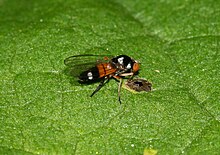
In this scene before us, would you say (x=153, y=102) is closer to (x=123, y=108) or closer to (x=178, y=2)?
(x=123, y=108)

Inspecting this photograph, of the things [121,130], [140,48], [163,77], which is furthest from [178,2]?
[121,130]

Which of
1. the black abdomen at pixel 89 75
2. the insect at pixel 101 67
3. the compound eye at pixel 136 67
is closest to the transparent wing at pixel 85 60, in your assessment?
the insect at pixel 101 67

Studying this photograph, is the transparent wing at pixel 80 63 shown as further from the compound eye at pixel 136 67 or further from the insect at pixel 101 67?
the compound eye at pixel 136 67

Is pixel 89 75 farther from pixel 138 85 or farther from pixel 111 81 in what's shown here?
pixel 138 85

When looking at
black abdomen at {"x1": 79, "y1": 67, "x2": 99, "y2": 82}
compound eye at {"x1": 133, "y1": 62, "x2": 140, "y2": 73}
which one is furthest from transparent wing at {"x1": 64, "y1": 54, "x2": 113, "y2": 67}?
compound eye at {"x1": 133, "y1": 62, "x2": 140, "y2": 73}

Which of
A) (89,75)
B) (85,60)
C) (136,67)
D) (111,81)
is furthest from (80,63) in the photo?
(136,67)

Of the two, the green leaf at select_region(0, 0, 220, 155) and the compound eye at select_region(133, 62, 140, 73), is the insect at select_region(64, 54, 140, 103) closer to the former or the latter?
the compound eye at select_region(133, 62, 140, 73)
